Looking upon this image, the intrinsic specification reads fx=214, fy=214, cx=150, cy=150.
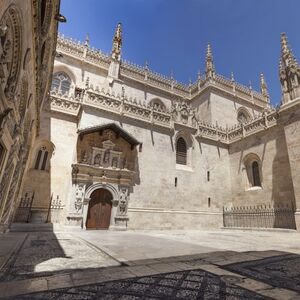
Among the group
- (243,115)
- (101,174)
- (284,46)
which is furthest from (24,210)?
(243,115)

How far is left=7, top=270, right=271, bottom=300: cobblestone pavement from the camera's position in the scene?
8.68 feet

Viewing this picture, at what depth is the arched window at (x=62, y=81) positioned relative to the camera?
21844 millimetres

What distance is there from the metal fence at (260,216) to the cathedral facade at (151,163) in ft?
0.23

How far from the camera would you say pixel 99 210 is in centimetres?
1434

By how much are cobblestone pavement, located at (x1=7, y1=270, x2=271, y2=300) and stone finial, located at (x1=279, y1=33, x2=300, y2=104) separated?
55.5ft

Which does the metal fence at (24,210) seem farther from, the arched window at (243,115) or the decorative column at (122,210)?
the arched window at (243,115)

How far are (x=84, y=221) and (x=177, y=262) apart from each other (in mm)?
10340

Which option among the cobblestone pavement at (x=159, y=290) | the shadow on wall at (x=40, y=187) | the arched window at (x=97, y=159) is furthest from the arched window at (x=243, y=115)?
the cobblestone pavement at (x=159, y=290)

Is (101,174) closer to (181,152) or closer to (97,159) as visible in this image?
(97,159)

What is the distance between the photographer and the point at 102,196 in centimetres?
1473

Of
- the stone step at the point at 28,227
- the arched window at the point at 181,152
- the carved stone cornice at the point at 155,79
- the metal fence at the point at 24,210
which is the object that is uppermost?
the carved stone cornice at the point at 155,79

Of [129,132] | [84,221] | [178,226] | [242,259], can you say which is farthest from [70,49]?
[242,259]

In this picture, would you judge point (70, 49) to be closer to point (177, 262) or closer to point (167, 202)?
point (167, 202)

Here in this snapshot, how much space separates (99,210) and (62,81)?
1486 cm
